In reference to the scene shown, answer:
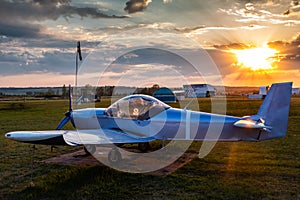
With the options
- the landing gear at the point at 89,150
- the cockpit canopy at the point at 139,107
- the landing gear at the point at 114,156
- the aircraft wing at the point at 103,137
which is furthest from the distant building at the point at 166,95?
the landing gear at the point at 114,156

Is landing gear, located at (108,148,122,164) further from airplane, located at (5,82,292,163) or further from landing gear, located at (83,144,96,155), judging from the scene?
landing gear, located at (83,144,96,155)

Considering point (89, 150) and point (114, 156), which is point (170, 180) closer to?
point (114, 156)

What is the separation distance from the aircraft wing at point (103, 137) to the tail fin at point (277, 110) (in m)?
3.29

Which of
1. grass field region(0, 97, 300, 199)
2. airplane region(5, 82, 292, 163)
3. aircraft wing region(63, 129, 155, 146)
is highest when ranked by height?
airplane region(5, 82, 292, 163)

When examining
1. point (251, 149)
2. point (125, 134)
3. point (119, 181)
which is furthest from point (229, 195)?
point (251, 149)

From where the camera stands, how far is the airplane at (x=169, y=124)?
7.38 m

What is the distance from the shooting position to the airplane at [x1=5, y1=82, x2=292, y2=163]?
738cm

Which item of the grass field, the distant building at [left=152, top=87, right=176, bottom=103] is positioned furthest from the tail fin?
the distant building at [left=152, top=87, right=176, bottom=103]

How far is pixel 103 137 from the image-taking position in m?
8.03

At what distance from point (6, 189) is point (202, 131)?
16.5 ft

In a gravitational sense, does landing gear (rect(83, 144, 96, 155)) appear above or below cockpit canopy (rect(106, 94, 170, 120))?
below

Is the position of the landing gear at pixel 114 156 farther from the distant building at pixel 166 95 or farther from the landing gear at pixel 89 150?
the distant building at pixel 166 95

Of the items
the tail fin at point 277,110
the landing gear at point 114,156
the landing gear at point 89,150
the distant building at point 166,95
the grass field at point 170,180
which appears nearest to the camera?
the grass field at point 170,180

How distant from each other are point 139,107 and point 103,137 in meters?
1.39
